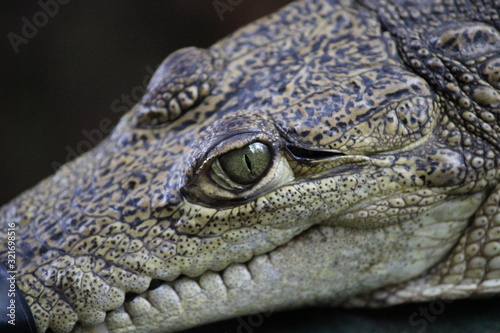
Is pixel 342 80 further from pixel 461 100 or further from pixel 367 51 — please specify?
pixel 461 100

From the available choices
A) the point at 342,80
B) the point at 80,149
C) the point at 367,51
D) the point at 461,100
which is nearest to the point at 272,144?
the point at 342,80
